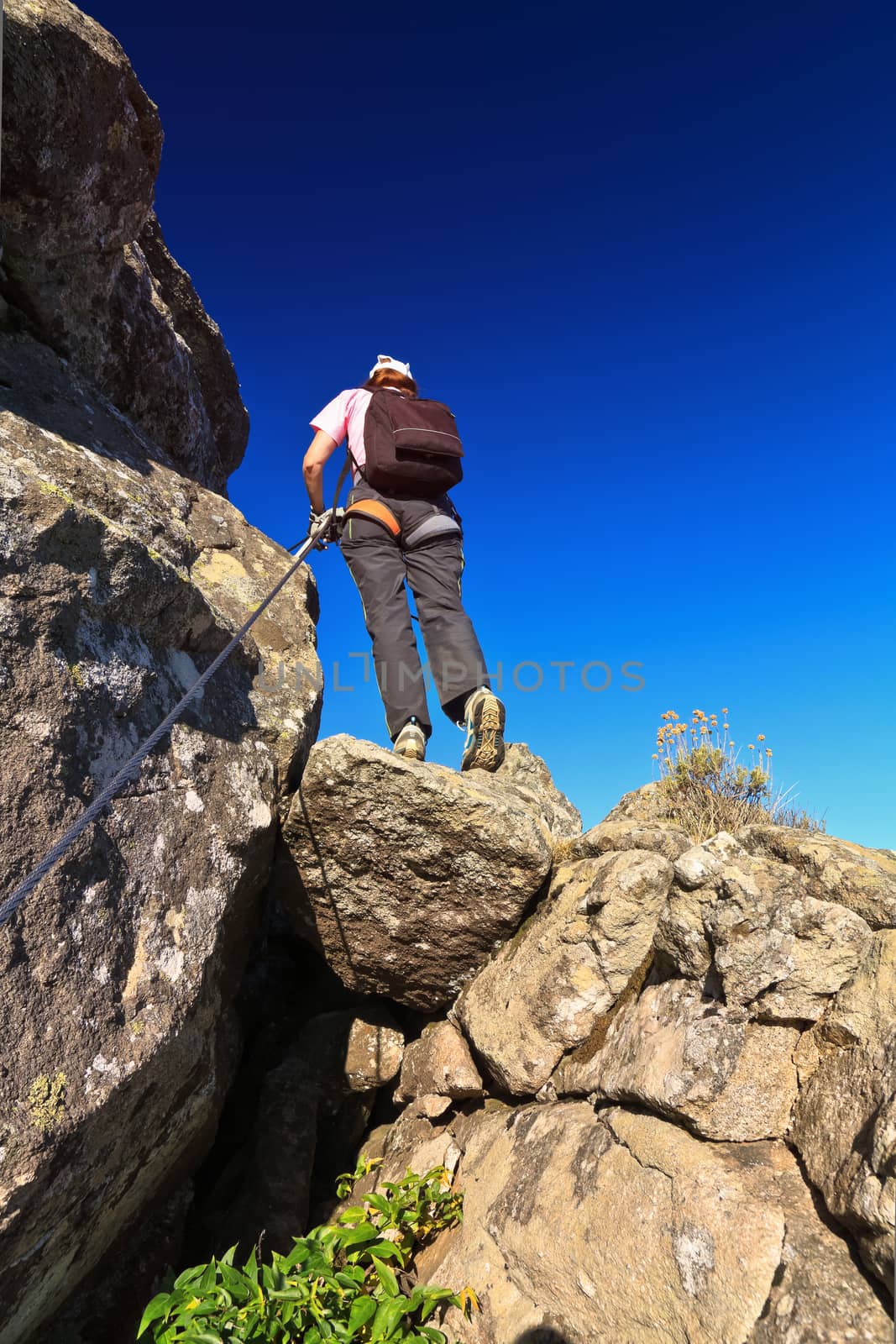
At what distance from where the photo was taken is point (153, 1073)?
3.17 metres

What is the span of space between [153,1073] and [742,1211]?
7.71 ft

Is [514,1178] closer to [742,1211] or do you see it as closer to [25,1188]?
[742,1211]

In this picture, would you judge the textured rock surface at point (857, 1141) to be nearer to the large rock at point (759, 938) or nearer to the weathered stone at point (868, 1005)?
the weathered stone at point (868, 1005)

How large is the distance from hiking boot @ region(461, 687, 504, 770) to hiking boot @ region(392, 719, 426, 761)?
44 cm

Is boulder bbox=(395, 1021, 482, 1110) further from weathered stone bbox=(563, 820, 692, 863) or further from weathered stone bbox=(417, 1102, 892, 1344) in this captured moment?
weathered stone bbox=(563, 820, 692, 863)

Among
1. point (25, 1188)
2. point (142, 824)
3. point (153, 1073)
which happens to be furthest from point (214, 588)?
point (25, 1188)

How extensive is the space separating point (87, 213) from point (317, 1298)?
6072 mm

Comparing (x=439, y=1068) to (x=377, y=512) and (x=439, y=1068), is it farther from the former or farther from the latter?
(x=377, y=512)

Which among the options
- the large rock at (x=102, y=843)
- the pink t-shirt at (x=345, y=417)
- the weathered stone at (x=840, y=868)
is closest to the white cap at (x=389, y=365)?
the pink t-shirt at (x=345, y=417)

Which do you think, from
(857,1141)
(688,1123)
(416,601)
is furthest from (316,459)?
(857,1141)

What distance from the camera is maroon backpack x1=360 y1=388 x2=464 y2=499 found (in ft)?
18.7

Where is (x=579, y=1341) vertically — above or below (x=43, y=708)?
below

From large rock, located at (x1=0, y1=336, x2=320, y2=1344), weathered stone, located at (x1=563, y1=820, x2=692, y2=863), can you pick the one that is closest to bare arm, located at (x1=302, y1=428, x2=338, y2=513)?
large rock, located at (x1=0, y1=336, x2=320, y2=1344)

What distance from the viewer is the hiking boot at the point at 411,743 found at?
200 inches
